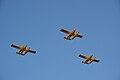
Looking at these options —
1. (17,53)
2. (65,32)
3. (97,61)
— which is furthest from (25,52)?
(97,61)

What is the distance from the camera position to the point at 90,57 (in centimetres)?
10562

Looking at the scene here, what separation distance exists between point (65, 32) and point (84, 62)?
851 centimetres

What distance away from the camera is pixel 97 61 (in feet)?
364

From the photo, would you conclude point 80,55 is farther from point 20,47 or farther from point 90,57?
point 20,47

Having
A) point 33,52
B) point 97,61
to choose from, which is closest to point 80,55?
point 97,61

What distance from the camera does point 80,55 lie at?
362ft

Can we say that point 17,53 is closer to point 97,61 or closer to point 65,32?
Result: point 65,32

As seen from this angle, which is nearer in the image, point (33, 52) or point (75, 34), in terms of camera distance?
point (75, 34)

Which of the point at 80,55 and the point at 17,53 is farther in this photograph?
the point at 80,55

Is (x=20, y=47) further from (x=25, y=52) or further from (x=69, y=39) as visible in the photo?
(x=69, y=39)

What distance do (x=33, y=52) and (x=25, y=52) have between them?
6174mm

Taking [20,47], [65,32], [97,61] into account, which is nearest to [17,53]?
[20,47]

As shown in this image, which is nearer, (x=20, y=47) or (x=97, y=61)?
(x=20, y=47)

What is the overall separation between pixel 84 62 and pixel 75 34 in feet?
26.4
